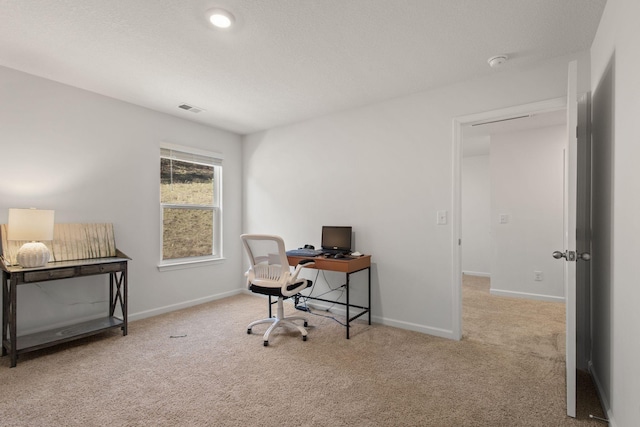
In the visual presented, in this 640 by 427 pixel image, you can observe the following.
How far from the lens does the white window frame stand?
3890 mm

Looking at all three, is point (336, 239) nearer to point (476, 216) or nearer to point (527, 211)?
point (527, 211)

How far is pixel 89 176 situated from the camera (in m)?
3.23

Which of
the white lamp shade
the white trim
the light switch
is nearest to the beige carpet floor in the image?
the white lamp shade

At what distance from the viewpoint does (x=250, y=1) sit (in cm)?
187

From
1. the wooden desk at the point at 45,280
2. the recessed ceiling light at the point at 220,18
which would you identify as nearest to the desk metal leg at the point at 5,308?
the wooden desk at the point at 45,280

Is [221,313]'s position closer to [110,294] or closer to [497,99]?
[110,294]

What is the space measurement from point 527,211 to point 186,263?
188 inches

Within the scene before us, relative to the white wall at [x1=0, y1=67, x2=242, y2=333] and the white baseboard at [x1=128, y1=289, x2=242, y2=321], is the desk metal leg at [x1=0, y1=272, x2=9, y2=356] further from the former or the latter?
the white baseboard at [x1=128, y1=289, x2=242, y2=321]

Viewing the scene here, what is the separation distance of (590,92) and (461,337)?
227 centimetres

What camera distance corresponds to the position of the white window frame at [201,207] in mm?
3890

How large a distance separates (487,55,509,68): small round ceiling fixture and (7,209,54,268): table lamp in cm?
384

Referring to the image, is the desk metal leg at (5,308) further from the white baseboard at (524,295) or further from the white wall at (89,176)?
the white baseboard at (524,295)

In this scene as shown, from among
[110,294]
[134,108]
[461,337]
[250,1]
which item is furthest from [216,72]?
[461,337]

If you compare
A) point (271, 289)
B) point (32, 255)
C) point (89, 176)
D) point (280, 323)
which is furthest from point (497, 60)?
point (32, 255)
